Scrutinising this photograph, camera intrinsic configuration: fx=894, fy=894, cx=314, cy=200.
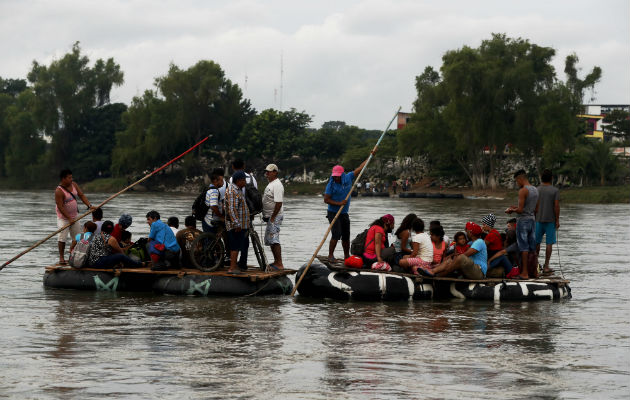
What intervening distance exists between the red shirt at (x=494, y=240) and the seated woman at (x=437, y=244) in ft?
2.18

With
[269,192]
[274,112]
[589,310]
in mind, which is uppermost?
[274,112]

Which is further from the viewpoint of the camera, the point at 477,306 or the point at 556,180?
the point at 556,180

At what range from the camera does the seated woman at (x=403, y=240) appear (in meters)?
13.2

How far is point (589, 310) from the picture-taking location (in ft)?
41.9

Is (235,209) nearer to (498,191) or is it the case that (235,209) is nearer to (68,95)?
(498,191)

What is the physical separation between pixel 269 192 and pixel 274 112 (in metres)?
70.7

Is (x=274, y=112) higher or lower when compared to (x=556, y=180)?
higher

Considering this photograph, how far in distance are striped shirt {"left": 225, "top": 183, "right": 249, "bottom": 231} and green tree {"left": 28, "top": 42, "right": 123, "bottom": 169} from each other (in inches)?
2987

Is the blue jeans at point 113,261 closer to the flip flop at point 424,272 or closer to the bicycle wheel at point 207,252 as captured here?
the bicycle wheel at point 207,252

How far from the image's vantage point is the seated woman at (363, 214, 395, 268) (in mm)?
13031

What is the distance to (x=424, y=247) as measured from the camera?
12953 mm

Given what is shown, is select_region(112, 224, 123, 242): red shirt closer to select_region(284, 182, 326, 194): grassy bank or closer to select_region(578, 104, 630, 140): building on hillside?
select_region(284, 182, 326, 194): grassy bank

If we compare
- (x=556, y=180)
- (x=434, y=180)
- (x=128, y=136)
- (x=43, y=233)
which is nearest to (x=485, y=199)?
(x=556, y=180)

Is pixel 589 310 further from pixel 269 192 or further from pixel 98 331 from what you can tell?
pixel 98 331
